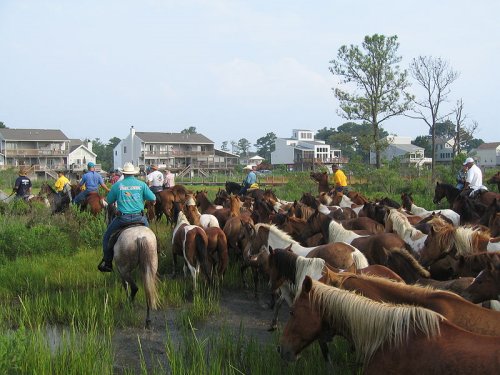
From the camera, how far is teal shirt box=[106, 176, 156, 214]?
8.12 meters

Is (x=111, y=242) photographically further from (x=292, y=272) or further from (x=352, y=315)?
(x=352, y=315)

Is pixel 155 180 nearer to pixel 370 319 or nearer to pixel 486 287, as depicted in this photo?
pixel 486 287

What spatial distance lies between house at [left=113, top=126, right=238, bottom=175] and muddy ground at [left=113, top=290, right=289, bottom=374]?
6137cm

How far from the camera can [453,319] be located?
3871mm

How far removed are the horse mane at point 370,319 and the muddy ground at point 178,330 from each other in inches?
81.1

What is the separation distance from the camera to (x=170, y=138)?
2896 inches

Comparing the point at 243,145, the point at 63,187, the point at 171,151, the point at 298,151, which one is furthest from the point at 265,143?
the point at 63,187

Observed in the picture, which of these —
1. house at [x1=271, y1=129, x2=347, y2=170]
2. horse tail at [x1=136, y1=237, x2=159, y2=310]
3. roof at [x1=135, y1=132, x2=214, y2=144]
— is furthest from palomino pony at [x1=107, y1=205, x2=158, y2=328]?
house at [x1=271, y1=129, x2=347, y2=170]

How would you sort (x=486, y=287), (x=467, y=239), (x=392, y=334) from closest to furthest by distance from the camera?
(x=392, y=334), (x=486, y=287), (x=467, y=239)

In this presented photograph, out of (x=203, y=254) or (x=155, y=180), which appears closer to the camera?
(x=203, y=254)

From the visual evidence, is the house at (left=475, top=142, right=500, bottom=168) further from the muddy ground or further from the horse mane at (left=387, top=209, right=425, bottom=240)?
the muddy ground

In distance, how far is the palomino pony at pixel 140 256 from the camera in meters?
7.57

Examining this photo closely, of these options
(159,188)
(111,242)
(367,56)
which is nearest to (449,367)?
(111,242)

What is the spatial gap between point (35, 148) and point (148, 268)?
68521mm
